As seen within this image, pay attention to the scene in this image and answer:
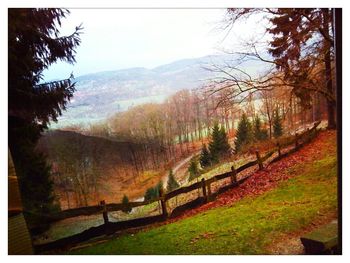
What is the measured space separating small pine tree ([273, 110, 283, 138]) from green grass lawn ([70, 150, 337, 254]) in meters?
0.30

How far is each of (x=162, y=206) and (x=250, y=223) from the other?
2.23 ft

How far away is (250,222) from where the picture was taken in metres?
2.92

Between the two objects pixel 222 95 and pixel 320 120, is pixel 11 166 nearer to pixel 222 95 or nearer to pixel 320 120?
pixel 222 95

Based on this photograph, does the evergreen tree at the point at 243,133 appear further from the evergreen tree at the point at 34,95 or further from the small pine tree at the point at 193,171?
the evergreen tree at the point at 34,95

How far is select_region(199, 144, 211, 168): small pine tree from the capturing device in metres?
3.01

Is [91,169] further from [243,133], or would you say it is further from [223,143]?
[243,133]

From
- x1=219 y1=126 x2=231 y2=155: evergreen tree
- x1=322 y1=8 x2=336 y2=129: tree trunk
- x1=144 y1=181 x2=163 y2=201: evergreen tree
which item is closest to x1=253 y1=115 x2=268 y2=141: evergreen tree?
x1=219 y1=126 x2=231 y2=155: evergreen tree

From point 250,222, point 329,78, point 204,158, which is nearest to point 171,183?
point 204,158

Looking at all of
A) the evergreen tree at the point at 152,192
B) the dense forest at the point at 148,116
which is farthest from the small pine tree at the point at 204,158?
the evergreen tree at the point at 152,192

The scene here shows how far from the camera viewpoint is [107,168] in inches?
118

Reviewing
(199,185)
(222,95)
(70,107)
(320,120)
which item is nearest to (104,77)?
(70,107)

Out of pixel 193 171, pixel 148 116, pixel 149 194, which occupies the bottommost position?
pixel 149 194

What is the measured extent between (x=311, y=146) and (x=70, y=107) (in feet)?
6.11

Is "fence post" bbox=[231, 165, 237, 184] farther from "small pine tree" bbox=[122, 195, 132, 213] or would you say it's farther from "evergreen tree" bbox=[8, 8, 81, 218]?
"evergreen tree" bbox=[8, 8, 81, 218]
